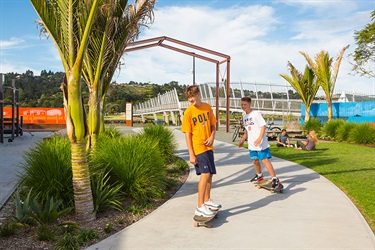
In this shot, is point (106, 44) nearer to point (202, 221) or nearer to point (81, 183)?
point (81, 183)

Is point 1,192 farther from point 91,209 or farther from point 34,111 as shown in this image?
point 34,111

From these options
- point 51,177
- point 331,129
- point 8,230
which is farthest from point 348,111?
point 8,230

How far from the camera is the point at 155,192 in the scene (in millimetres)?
5660

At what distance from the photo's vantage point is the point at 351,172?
8.25 m

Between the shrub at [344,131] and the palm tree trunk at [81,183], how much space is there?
602 inches

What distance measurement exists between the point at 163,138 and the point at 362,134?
10.2 m

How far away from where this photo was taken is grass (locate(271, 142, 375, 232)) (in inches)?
217

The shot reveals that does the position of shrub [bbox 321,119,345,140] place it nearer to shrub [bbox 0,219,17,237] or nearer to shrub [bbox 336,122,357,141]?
shrub [bbox 336,122,357,141]

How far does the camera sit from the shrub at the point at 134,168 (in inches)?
219

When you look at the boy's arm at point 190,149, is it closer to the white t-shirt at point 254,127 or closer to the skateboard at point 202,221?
the skateboard at point 202,221

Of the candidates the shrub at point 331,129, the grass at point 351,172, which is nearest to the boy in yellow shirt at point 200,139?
the grass at point 351,172

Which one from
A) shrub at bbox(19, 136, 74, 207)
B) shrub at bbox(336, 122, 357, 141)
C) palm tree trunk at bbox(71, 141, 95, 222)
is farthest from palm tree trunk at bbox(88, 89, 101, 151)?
shrub at bbox(336, 122, 357, 141)

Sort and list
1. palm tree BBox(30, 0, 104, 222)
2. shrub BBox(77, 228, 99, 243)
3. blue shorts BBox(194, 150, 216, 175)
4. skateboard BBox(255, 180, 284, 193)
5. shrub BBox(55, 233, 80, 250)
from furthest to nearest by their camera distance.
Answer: skateboard BBox(255, 180, 284, 193) → blue shorts BBox(194, 150, 216, 175) → palm tree BBox(30, 0, 104, 222) → shrub BBox(77, 228, 99, 243) → shrub BBox(55, 233, 80, 250)

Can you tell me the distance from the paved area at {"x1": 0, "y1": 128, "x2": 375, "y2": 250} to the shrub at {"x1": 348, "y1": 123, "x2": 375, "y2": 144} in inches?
411
